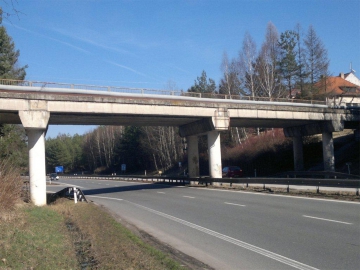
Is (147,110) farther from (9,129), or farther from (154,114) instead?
(9,129)

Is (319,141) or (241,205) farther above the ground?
(319,141)

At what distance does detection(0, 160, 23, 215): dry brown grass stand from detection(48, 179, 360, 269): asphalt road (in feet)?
14.9

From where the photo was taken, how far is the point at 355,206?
55.1 ft

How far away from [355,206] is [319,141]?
34.9 metres

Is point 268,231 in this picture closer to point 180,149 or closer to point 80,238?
point 80,238

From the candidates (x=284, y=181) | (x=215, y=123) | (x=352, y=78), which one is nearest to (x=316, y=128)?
(x=215, y=123)

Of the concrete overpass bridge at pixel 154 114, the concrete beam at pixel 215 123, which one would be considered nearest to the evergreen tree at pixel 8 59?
the concrete overpass bridge at pixel 154 114

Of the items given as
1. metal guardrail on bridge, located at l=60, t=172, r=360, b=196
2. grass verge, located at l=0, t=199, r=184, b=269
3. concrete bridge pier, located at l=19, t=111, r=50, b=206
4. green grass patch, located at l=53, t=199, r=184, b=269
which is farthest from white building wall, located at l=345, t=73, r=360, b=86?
grass verge, located at l=0, t=199, r=184, b=269

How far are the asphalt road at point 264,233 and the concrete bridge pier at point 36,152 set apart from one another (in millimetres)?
8566

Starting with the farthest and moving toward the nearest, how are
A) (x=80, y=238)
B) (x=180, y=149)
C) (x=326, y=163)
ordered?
1. (x=180, y=149)
2. (x=326, y=163)
3. (x=80, y=238)

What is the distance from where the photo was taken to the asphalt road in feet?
28.1

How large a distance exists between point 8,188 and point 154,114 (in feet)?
61.9

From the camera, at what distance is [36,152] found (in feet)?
83.4

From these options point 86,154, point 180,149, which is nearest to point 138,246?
point 180,149
